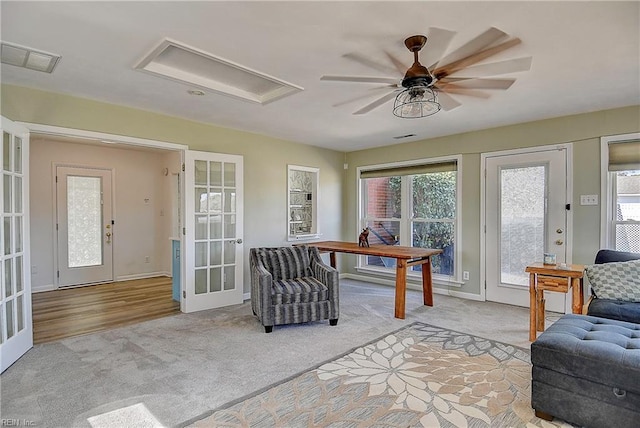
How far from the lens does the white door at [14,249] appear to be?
2.73m

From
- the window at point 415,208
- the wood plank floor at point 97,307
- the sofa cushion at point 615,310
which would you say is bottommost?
the wood plank floor at point 97,307

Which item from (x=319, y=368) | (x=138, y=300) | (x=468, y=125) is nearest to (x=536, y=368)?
(x=319, y=368)

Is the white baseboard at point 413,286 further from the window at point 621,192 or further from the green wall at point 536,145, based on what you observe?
the window at point 621,192

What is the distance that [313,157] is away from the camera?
5.93 meters

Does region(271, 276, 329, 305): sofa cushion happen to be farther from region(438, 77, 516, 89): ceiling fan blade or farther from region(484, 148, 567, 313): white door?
region(484, 148, 567, 313): white door

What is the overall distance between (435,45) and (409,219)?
140 inches

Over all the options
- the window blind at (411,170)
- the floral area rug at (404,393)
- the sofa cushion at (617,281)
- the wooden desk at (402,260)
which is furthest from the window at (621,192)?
the floral area rug at (404,393)

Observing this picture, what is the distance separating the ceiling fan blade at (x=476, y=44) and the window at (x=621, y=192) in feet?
8.40

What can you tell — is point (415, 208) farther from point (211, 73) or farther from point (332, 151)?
point (211, 73)

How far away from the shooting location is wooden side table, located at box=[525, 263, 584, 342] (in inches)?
119

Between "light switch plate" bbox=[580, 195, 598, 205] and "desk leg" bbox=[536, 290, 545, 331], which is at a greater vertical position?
"light switch plate" bbox=[580, 195, 598, 205]

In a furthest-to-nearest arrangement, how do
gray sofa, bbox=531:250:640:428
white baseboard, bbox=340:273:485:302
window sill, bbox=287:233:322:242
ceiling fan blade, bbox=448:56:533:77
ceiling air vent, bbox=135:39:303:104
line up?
window sill, bbox=287:233:322:242 → white baseboard, bbox=340:273:485:302 → ceiling air vent, bbox=135:39:303:104 → ceiling fan blade, bbox=448:56:533:77 → gray sofa, bbox=531:250:640:428

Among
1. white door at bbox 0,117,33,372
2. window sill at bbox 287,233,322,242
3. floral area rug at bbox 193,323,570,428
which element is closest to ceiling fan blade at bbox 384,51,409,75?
floral area rug at bbox 193,323,570,428

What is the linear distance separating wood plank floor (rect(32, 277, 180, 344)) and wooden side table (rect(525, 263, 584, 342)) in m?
3.93
